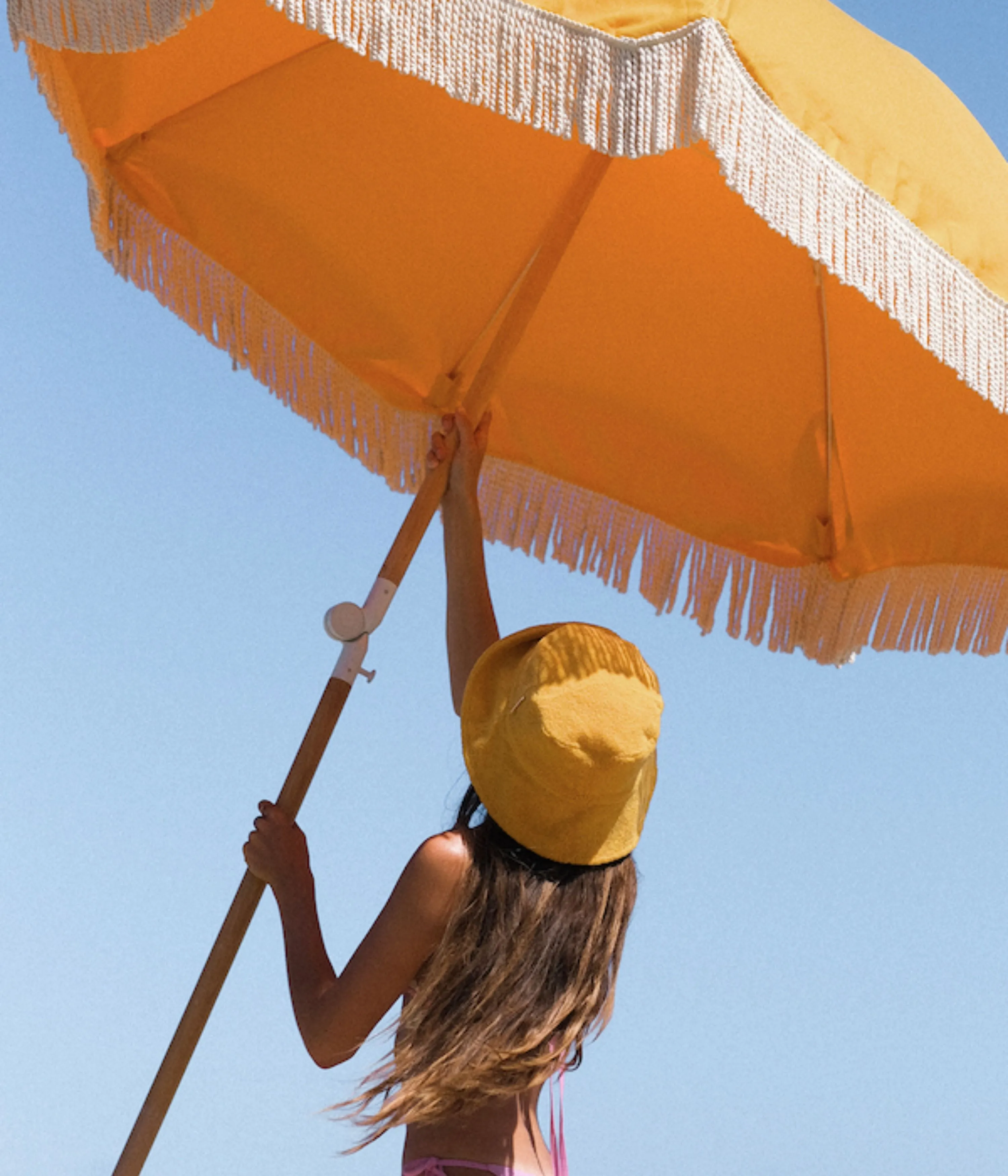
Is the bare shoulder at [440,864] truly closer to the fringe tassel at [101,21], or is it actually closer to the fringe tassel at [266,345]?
the fringe tassel at [101,21]

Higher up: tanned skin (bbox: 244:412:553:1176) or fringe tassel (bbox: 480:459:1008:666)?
fringe tassel (bbox: 480:459:1008:666)

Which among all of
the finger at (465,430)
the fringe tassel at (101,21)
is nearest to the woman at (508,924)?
the finger at (465,430)

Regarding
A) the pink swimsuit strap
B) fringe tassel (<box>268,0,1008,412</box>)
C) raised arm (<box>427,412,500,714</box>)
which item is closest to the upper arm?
the pink swimsuit strap

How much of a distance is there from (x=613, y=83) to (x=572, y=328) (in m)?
1.28

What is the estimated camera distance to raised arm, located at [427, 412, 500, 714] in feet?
8.66

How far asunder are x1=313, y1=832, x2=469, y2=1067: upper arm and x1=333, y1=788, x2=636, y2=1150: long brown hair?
0.7 inches

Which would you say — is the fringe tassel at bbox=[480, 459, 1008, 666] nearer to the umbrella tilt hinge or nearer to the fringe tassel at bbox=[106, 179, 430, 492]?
the fringe tassel at bbox=[106, 179, 430, 492]

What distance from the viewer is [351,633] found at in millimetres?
2406

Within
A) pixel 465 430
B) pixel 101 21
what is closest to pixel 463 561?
pixel 465 430

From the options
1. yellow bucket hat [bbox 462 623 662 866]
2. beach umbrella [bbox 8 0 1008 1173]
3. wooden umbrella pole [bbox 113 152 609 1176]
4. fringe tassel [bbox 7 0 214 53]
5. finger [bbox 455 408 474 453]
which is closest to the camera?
fringe tassel [bbox 7 0 214 53]

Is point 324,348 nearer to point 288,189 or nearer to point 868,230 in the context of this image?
point 288,189

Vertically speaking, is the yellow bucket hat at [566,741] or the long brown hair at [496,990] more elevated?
the yellow bucket hat at [566,741]

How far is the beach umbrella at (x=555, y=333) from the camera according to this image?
2631 millimetres

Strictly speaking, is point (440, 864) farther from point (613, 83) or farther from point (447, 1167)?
point (613, 83)
